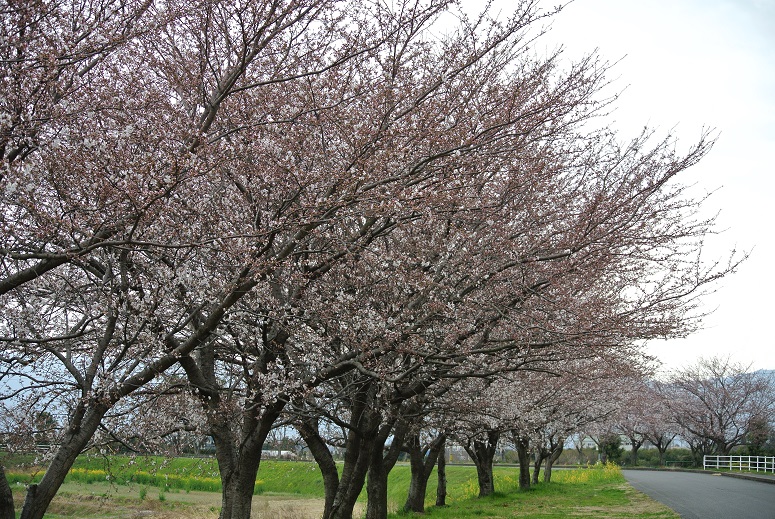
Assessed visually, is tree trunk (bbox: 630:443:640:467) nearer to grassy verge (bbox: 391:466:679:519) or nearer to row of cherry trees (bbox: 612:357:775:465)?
row of cherry trees (bbox: 612:357:775:465)

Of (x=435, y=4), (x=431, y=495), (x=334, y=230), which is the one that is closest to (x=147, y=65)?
(x=334, y=230)

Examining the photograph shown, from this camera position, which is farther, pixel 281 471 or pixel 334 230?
pixel 281 471

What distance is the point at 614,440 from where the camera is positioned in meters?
56.7

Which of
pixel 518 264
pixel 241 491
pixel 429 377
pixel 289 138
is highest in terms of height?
pixel 289 138

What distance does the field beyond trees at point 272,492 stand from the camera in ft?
42.9

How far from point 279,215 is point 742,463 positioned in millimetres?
42735

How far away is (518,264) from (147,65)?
5.81m

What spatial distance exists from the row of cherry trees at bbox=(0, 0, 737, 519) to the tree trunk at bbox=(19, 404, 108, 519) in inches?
0.9

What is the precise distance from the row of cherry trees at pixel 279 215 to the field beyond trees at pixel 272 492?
2166 millimetres

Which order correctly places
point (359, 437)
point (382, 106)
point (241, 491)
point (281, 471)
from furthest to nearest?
point (281, 471), point (359, 437), point (241, 491), point (382, 106)

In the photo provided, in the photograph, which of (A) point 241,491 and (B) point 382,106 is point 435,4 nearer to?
(B) point 382,106

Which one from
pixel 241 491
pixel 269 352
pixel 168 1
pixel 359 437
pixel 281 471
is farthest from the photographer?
pixel 281 471

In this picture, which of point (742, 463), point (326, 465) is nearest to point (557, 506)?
point (326, 465)

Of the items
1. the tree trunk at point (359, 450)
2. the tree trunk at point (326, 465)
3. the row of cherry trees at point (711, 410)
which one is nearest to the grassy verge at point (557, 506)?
the tree trunk at point (326, 465)
